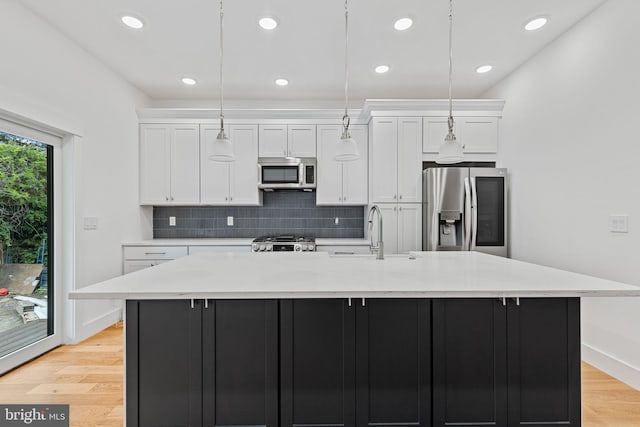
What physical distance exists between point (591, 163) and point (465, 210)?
116 cm

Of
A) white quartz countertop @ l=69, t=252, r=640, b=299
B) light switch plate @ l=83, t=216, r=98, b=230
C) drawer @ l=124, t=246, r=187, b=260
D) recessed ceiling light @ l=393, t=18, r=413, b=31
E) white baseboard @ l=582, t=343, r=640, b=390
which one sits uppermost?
recessed ceiling light @ l=393, t=18, r=413, b=31

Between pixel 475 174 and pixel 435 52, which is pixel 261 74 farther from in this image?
pixel 475 174

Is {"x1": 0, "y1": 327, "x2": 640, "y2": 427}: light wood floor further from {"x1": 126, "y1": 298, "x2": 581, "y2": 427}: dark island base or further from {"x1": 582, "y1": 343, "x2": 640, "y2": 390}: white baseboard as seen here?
{"x1": 126, "y1": 298, "x2": 581, "y2": 427}: dark island base

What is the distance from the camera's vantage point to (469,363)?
4.91 ft

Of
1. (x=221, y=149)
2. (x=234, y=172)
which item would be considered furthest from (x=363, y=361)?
(x=234, y=172)

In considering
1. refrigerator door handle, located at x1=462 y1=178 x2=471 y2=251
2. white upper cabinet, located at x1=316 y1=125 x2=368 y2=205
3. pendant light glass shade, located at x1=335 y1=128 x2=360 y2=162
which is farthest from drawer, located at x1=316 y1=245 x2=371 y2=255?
pendant light glass shade, located at x1=335 y1=128 x2=360 y2=162

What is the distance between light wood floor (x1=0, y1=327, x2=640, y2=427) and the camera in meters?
1.91

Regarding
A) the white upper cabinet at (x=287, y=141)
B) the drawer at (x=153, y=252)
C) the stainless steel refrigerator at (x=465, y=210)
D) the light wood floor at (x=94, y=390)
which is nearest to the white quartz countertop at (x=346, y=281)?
the light wood floor at (x=94, y=390)

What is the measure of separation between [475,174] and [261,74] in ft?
8.48

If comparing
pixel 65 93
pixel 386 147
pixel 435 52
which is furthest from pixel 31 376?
pixel 435 52

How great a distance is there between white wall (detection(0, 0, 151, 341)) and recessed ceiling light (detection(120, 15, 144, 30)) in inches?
25.5

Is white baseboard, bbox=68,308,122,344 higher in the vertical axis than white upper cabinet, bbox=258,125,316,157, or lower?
lower

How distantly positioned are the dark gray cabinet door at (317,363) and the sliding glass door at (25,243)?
2.43 meters

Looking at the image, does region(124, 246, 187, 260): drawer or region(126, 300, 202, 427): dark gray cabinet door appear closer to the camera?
region(126, 300, 202, 427): dark gray cabinet door
